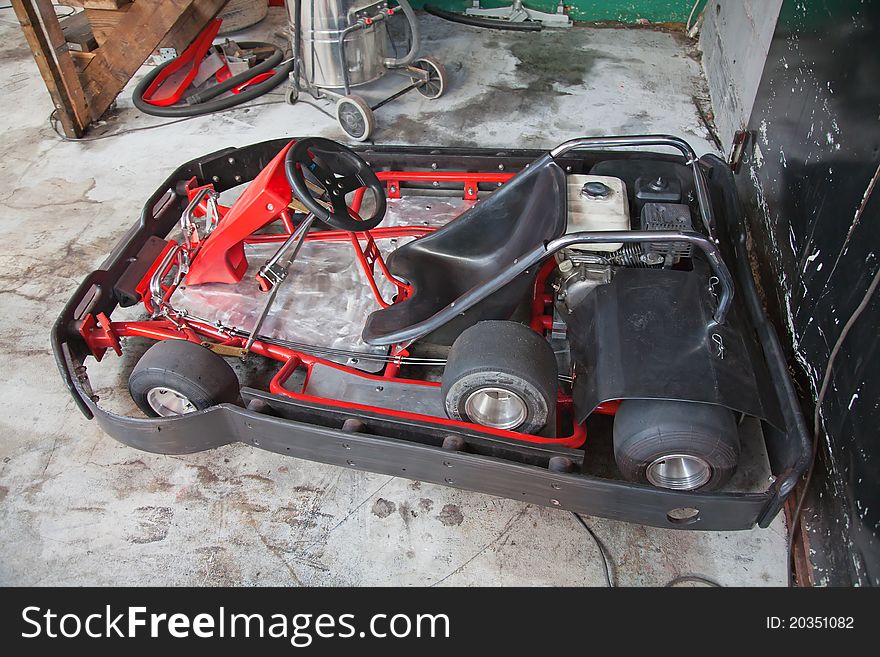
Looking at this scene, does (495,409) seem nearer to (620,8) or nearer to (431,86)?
(431,86)

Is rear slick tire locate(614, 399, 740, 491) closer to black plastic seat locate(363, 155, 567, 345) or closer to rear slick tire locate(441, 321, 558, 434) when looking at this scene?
rear slick tire locate(441, 321, 558, 434)

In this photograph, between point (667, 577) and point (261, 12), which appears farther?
point (261, 12)

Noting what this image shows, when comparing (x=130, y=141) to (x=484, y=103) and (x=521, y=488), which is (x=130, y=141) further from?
(x=521, y=488)

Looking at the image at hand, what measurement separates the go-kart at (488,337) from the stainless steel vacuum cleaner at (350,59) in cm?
147

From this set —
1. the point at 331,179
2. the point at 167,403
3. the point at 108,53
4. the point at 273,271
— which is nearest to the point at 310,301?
the point at 273,271

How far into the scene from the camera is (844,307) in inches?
87.3

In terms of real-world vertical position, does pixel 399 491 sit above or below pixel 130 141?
below

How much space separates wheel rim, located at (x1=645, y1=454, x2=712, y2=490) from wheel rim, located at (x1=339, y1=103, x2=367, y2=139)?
3093 millimetres

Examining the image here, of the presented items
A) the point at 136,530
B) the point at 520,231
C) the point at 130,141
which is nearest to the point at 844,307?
the point at 520,231

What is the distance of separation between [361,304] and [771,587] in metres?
1.92

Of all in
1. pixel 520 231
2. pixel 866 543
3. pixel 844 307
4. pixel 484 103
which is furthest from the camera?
pixel 484 103

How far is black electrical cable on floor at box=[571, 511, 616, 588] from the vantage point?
2.35 meters

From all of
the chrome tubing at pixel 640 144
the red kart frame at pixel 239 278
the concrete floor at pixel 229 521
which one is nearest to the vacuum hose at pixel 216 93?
the concrete floor at pixel 229 521

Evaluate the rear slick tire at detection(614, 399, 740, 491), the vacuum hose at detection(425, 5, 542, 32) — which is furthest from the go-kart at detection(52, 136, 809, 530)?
the vacuum hose at detection(425, 5, 542, 32)
